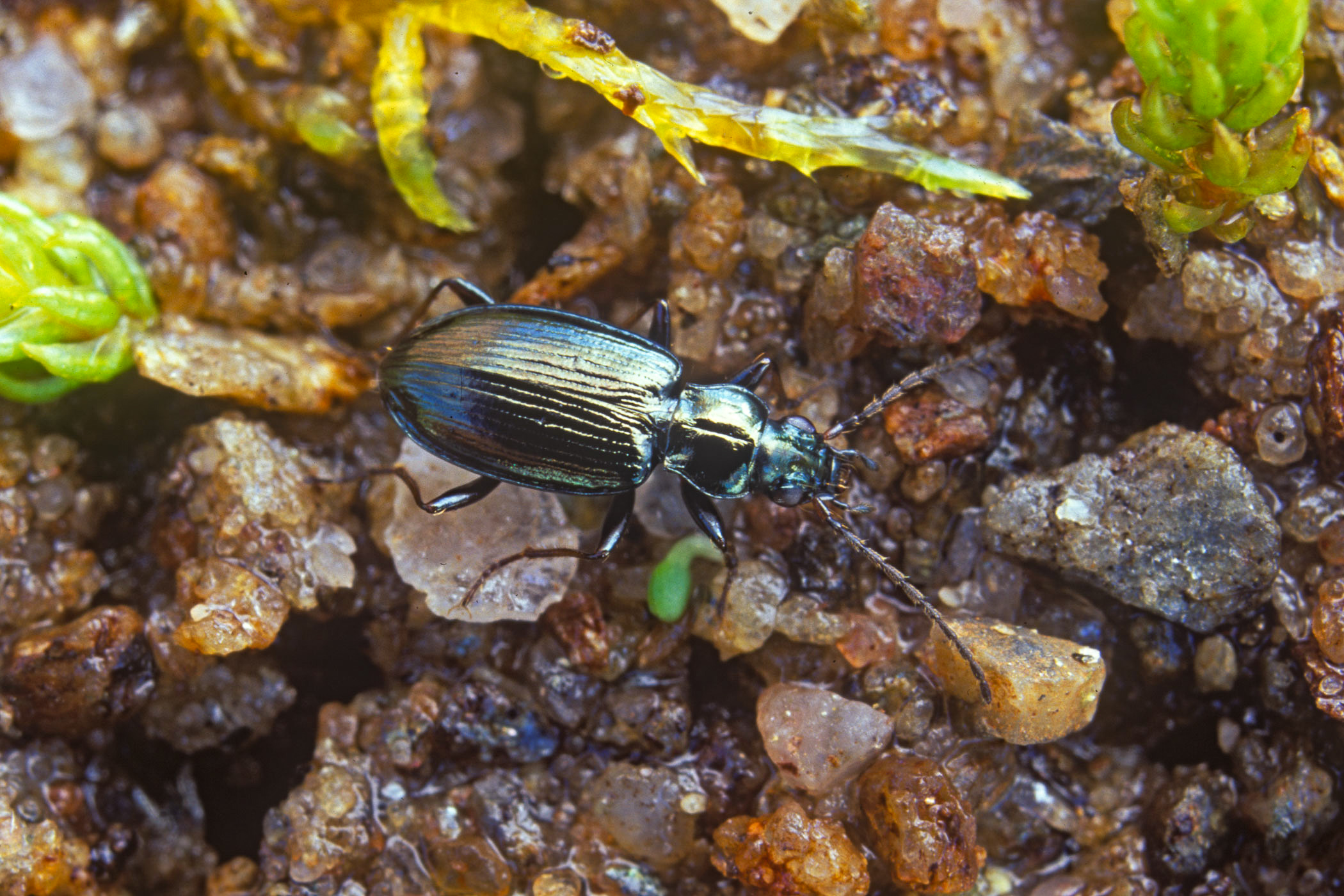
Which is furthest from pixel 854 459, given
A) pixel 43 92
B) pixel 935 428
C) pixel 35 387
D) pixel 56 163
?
pixel 43 92

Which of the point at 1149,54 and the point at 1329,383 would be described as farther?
the point at 1329,383

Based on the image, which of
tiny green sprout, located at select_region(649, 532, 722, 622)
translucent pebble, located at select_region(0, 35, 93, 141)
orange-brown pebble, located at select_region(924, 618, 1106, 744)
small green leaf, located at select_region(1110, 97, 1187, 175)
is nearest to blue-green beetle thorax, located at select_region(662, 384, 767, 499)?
tiny green sprout, located at select_region(649, 532, 722, 622)

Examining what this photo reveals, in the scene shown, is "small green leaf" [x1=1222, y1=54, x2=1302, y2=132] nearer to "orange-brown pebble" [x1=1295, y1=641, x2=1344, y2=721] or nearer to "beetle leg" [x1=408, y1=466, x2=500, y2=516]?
"orange-brown pebble" [x1=1295, y1=641, x2=1344, y2=721]

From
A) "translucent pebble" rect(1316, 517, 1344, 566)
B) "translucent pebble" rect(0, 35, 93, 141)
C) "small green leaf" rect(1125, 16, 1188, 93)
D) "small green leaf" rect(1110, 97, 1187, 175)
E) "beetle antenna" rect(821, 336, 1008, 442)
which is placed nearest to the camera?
"small green leaf" rect(1125, 16, 1188, 93)

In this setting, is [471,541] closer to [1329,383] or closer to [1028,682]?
[1028,682]

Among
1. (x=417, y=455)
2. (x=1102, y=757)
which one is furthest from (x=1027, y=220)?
(x=417, y=455)

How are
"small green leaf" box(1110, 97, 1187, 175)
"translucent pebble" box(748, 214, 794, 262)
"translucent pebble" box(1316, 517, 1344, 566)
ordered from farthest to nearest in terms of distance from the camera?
"translucent pebble" box(748, 214, 794, 262)
"translucent pebble" box(1316, 517, 1344, 566)
"small green leaf" box(1110, 97, 1187, 175)

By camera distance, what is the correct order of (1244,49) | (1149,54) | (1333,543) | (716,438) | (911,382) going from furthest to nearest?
(716,438) < (911,382) < (1333,543) < (1149,54) < (1244,49)
